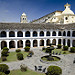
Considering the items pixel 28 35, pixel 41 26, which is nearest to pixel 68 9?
pixel 41 26

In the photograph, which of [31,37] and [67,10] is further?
[67,10]

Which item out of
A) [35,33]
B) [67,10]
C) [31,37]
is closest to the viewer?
[31,37]

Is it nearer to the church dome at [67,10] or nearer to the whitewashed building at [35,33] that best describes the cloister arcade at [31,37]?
the whitewashed building at [35,33]

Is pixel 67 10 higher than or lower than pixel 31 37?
higher

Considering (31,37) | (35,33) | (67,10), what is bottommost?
(31,37)

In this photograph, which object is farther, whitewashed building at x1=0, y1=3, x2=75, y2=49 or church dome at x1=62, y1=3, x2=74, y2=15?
church dome at x1=62, y1=3, x2=74, y2=15

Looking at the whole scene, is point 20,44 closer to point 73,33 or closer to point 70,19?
point 73,33

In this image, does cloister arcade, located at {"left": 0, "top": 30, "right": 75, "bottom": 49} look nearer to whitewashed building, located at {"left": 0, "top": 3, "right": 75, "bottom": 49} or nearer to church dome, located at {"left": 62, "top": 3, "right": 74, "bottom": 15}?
whitewashed building, located at {"left": 0, "top": 3, "right": 75, "bottom": 49}

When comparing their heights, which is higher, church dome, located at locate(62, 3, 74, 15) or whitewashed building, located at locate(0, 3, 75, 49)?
church dome, located at locate(62, 3, 74, 15)

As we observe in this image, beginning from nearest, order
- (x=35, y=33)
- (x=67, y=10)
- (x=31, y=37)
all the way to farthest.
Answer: (x=31, y=37), (x=35, y=33), (x=67, y=10)

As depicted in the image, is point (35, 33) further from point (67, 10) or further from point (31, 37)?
point (67, 10)

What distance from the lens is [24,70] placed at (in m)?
12.3

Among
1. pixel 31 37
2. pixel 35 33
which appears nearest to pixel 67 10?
pixel 35 33

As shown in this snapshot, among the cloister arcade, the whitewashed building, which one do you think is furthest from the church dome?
the cloister arcade
